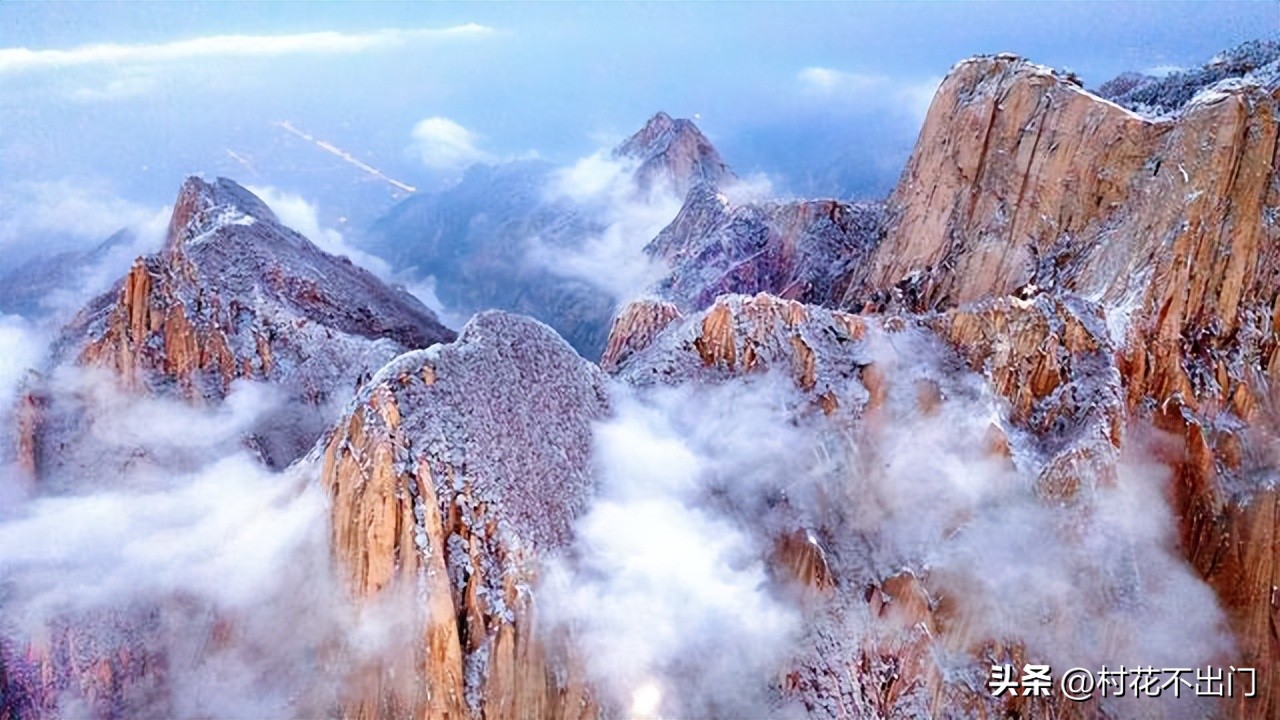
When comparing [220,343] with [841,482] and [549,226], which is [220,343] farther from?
[549,226]

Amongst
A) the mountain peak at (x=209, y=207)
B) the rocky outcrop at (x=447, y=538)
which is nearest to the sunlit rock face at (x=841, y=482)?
the rocky outcrop at (x=447, y=538)

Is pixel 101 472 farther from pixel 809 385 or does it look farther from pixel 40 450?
pixel 809 385

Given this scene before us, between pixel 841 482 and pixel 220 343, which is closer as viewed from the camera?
pixel 841 482

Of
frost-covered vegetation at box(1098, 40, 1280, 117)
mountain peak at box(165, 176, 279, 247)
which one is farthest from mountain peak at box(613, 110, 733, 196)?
frost-covered vegetation at box(1098, 40, 1280, 117)

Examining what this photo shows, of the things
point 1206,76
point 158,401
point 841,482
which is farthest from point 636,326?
point 1206,76

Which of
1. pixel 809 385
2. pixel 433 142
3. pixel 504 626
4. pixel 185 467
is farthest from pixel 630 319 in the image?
pixel 433 142

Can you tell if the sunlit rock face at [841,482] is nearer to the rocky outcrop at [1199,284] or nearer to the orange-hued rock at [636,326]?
the rocky outcrop at [1199,284]
